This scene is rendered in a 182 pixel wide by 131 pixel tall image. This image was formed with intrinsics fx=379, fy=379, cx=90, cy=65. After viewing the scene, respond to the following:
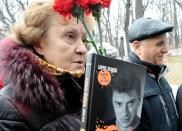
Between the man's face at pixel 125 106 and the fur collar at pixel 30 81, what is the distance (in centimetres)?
33

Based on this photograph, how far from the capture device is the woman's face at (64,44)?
164 cm

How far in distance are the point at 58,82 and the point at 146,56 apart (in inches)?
53.1

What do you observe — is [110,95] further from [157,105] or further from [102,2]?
[157,105]

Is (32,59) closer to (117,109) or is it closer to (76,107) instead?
(76,107)

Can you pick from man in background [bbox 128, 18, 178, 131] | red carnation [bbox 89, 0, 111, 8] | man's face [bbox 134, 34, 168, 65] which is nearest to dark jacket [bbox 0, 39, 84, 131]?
red carnation [bbox 89, 0, 111, 8]

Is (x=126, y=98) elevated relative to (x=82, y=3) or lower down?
lower down

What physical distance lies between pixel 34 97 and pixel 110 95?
40 centimetres

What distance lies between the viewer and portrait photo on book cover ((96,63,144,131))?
4.37 feet

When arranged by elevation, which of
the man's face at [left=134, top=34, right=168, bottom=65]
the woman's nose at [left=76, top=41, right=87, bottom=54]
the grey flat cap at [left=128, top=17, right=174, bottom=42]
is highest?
the grey flat cap at [left=128, top=17, right=174, bottom=42]

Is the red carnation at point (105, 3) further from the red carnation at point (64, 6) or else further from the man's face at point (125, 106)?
the man's face at point (125, 106)

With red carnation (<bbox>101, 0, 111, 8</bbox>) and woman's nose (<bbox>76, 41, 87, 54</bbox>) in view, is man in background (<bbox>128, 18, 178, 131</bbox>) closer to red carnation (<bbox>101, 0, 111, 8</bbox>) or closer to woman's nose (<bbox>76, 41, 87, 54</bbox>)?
woman's nose (<bbox>76, 41, 87, 54</bbox>)

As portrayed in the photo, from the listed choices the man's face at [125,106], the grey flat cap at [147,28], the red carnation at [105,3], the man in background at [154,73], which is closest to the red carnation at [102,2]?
the red carnation at [105,3]


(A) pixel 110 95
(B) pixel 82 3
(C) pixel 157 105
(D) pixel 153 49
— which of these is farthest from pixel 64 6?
(D) pixel 153 49

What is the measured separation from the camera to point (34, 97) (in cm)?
159
